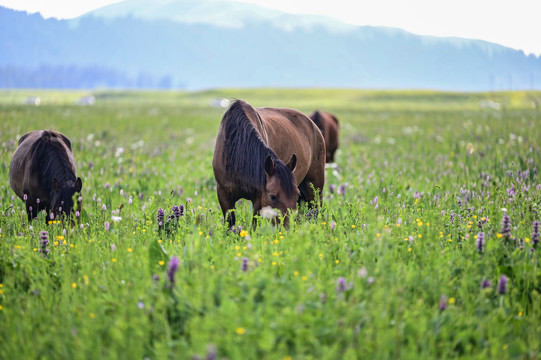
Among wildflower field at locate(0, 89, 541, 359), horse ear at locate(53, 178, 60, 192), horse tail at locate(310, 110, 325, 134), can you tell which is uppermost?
horse tail at locate(310, 110, 325, 134)

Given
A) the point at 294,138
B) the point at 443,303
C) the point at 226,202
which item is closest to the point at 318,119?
the point at 294,138

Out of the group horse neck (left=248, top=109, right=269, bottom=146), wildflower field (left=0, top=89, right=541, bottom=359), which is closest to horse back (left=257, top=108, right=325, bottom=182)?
horse neck (left=248, top=109, right=269, bottom=146)

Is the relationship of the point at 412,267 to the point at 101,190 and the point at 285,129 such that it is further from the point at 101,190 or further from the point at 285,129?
the point at 101,190

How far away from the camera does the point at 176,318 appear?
11.4 feet

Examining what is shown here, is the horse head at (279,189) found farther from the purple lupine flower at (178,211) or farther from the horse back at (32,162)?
the horse back at (32,162)

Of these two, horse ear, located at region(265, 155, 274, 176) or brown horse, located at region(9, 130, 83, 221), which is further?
brown horse, located at region(9, 130, 83, 221)

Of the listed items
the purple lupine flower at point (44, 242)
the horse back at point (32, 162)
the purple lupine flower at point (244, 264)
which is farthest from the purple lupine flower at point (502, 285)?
the horse back at point (32, 162)

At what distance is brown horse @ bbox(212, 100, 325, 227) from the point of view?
536 centimetres

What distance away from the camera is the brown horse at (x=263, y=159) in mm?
5363

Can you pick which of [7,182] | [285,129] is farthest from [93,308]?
[7,182]

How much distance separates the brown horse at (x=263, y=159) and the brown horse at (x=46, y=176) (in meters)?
2.09

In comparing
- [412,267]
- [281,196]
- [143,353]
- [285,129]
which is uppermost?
[285,129]

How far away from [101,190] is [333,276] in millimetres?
5972

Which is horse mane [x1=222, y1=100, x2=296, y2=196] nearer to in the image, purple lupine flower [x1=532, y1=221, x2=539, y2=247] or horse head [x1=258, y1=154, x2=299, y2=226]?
horse head [x1=258, y1=154, x2=299, y2=226]
